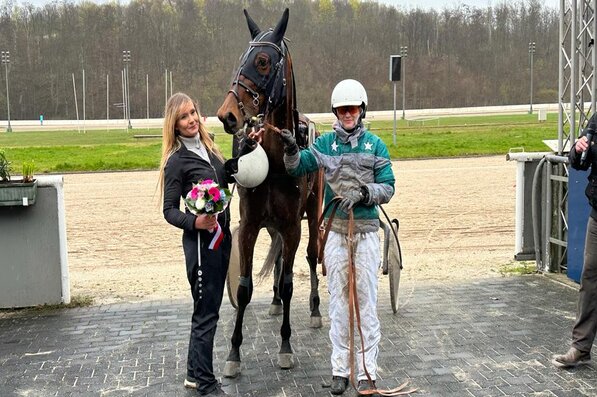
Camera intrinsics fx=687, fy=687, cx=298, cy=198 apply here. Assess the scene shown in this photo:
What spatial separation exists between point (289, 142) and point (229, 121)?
425 millimetres

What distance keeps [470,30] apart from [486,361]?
92.1 meters

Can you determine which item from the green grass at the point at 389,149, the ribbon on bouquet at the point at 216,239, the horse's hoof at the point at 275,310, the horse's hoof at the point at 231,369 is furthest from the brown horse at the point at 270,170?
the green grass at the point at 389,149

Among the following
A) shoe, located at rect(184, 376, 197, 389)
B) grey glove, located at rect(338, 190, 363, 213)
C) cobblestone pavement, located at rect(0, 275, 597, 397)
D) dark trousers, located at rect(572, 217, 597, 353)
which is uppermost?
grey glove, located at rect(338, 190, 363, 213)

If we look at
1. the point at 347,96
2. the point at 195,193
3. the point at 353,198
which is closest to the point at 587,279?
the point at 353,198

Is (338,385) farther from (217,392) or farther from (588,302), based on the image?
(588,302)

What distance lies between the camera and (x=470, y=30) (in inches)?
3607

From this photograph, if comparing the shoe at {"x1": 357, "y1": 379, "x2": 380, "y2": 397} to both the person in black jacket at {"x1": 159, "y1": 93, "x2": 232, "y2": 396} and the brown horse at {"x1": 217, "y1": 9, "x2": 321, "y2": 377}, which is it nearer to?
the brown horse at {"x1": 217, "y1": 9, "x2": 321, "y2": 377}

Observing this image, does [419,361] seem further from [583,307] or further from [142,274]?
[142,274]

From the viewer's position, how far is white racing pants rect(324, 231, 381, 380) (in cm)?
454

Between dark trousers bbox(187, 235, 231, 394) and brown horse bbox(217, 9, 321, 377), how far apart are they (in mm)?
500

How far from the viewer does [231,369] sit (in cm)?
502

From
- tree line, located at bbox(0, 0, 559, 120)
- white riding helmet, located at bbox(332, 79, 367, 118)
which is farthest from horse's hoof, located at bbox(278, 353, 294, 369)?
tree line, located at bbox(0, 0, 559, 120)

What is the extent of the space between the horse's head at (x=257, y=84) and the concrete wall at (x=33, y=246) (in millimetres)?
2936

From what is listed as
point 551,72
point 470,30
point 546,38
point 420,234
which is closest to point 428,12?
point 470,30
